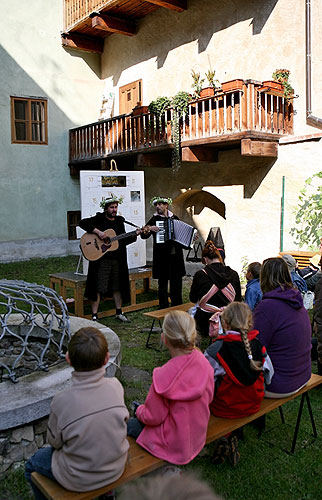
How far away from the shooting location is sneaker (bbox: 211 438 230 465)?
324cm

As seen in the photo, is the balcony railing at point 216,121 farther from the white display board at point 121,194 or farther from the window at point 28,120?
the window at point 28,120

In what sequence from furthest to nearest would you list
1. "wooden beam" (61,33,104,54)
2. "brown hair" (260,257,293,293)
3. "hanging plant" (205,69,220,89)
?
"wooden beam" (61,33,104,54) → "hanging plant" (205,69,220,89) → "brown hair" (260,257,293,293)

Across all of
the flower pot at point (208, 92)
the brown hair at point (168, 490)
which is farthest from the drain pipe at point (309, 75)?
the brown hair at point (168, 490)

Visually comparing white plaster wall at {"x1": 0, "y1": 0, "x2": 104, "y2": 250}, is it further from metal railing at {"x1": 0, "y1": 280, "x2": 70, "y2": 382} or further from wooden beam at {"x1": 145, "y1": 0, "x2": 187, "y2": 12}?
metal railing at {"x1": 0, "y1": 280, "x2": 70, "y2": 382}

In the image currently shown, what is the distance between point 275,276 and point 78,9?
12.7 metres

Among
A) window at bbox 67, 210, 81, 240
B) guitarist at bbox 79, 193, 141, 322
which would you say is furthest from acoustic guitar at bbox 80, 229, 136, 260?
window at bbox 67, 210, 81, 240

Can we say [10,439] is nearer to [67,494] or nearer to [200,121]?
[67,494]

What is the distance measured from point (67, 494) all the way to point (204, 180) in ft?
31.5

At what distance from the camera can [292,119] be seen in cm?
923

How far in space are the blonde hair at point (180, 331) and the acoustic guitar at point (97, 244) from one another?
13.5 ft

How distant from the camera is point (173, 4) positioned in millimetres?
11211

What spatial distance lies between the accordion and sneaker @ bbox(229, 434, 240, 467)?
381 cm

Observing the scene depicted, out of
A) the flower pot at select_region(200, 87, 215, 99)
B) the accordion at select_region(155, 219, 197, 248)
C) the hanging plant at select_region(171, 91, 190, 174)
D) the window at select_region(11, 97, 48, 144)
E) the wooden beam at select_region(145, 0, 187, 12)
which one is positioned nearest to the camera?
the accordion at select_region(155, 219, 197, 248)

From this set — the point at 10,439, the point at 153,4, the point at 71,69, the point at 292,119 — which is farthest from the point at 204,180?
the point at 10,439
